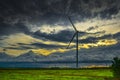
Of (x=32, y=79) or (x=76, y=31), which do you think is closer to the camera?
(x=76, y=31)

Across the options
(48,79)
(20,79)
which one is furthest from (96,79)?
(20,79)

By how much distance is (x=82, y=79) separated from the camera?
8925 cm

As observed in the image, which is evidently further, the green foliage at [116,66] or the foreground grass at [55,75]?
the foreground grass at [55,75]

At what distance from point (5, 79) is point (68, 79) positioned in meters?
19.2

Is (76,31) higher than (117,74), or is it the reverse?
(76,31)

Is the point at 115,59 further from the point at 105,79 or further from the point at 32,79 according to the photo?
the point at 32,79

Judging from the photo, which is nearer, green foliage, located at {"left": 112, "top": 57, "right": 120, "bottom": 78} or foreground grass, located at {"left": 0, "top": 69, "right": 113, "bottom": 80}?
green foliage, located at {"left": 112, "top": 57, "right": 120, "bottom": 78}

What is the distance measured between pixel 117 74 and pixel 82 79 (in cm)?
1061

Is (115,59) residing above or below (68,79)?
above

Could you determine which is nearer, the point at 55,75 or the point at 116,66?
the point at 116,66

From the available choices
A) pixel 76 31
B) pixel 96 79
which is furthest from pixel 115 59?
pixel 76 31

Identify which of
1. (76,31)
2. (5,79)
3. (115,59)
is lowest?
(5,79)

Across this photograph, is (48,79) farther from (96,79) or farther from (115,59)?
(115,59)

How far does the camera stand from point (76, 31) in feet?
272
